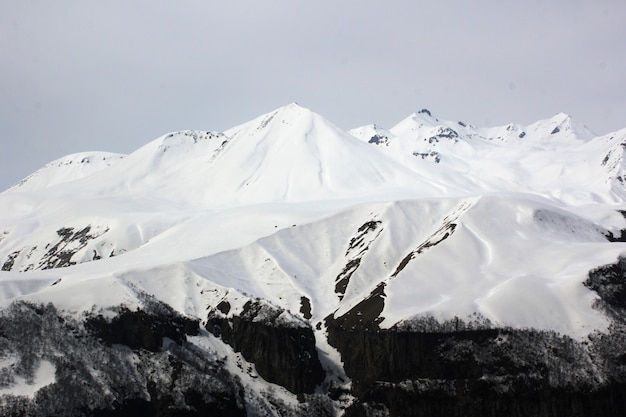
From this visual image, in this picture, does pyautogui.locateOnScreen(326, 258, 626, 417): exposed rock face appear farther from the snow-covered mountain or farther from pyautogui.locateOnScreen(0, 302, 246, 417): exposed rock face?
pyautogui.locateOnScreen(0, 302, 246, 417): exposed rock face

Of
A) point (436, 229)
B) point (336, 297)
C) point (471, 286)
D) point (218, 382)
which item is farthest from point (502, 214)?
point (218, 382)

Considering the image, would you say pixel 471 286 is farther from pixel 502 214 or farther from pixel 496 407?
pixel 502 214

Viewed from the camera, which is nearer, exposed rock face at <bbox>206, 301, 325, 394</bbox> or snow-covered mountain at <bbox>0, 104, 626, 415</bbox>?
snow-covered mountain at <bbox>0, 104, 626, 415</bbox>

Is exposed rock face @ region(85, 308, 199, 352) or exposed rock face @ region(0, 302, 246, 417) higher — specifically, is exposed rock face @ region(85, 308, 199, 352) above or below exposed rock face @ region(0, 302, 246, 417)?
above

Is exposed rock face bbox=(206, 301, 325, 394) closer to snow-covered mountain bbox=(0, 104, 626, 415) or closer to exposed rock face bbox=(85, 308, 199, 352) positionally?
snow-covered mountain bbox=(0, 104, 626, 415)

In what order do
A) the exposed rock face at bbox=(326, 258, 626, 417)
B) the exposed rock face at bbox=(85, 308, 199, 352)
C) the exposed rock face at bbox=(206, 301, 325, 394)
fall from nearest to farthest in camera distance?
the exposed rock face at bbox=(326, 258, 626, 417) → the exposed rock face at bbox=(85, 308, 199, 352) → the exposed rock face at bbox=(206, 301, 325, 394)

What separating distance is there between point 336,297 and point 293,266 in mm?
19402

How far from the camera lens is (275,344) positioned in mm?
143375

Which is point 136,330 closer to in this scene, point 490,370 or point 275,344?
point 275,344

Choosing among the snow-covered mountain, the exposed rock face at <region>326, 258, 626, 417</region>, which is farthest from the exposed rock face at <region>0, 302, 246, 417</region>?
the exposed rock face at <region>326, 258, 626, 417</region>

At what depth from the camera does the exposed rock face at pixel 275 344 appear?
140 m

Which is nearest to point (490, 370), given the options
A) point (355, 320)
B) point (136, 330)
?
point (355, 320)

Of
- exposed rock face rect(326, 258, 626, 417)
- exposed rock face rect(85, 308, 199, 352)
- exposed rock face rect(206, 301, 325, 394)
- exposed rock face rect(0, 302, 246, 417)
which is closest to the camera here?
exposed rock face rect(0, 302, 246, 417)

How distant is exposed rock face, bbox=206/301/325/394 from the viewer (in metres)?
140
